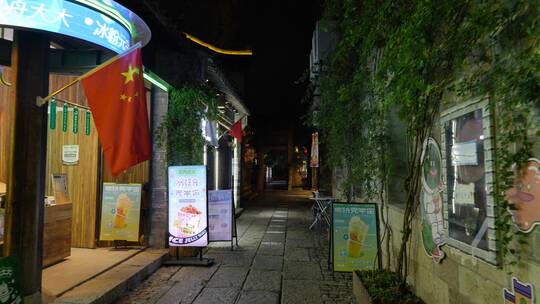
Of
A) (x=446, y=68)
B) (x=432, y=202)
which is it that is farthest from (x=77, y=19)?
(x=432, y=202)

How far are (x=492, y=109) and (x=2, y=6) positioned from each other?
15.9ft

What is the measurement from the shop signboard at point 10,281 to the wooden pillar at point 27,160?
0.92m

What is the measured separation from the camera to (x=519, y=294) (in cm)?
321

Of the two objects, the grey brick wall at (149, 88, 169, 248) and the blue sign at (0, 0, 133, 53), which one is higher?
the blue sign at (0, 0, 133, 53)

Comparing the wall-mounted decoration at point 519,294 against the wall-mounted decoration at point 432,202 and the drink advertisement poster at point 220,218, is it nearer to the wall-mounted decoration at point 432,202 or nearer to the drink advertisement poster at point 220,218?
the wall-mounted decoration at point 432,202

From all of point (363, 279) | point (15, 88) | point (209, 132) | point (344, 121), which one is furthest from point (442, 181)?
point (209, 132)

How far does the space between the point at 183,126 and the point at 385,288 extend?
210 inches

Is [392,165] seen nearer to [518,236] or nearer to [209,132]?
[518,236]

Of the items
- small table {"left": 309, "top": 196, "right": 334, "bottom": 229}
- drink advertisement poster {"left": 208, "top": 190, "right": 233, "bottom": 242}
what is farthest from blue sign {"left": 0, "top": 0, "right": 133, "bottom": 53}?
small table {"left": 309, "top": 196, "right": 334, "bottom": 229}

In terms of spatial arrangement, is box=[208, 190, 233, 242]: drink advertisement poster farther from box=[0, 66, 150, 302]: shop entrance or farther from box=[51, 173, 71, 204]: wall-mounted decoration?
box=[51, 173, 71, 204]: wall-mounted decoration

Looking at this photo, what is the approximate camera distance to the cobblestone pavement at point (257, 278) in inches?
250

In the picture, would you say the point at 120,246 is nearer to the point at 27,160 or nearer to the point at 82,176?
the point at 82,176

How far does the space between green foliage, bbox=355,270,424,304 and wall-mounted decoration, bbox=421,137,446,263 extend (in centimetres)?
63

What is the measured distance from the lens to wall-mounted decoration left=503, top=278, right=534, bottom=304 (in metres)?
3.09
